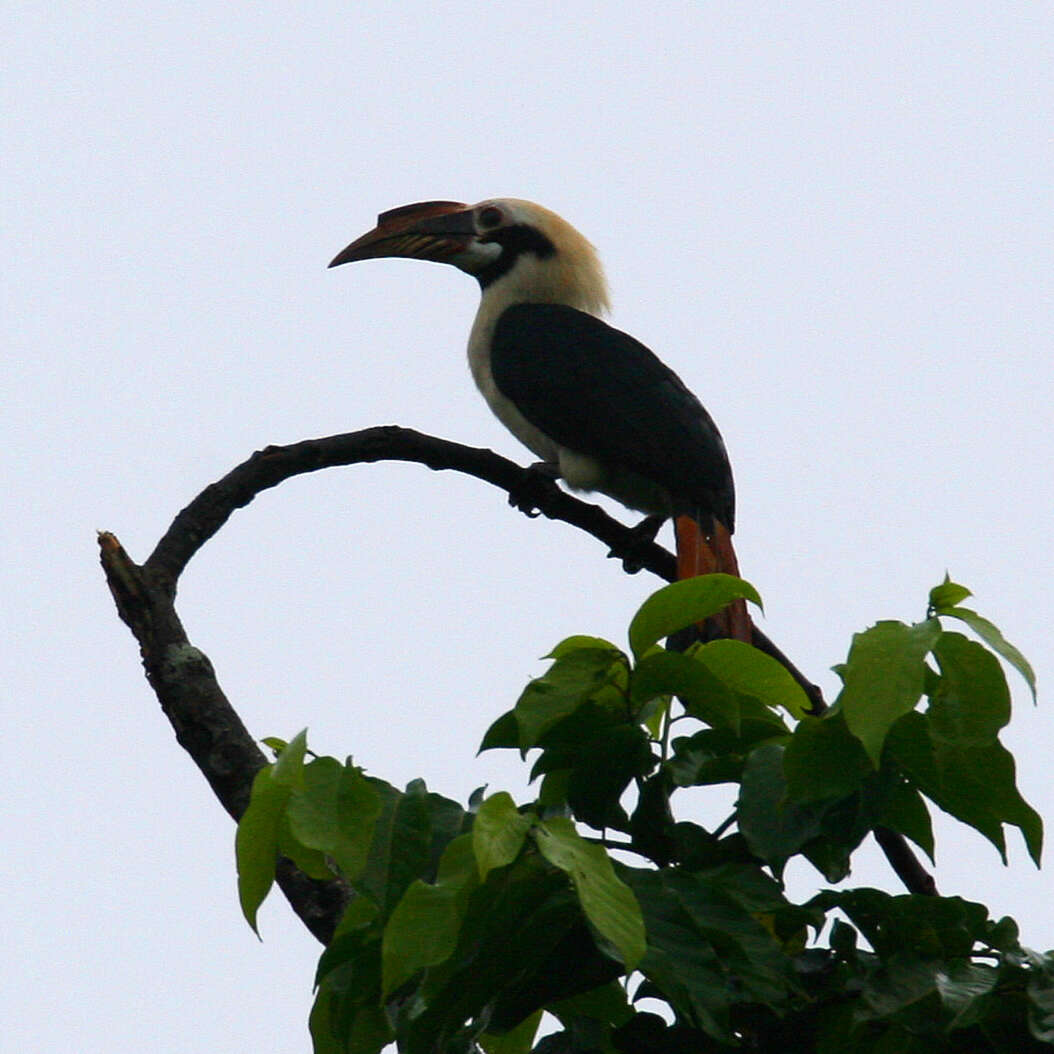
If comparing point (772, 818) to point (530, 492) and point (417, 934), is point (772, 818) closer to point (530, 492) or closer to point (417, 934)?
point (417, 934)

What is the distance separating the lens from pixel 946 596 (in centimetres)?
157

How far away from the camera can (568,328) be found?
17.3 feet

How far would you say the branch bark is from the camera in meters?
2.05

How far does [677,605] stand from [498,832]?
36 cm


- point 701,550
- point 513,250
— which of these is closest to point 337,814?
point 701,550

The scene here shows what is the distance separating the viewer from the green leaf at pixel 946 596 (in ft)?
5.13

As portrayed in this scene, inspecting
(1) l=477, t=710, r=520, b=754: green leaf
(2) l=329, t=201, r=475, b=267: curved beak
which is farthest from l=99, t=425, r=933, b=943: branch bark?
(2) l=329, t=201, r=475, b=267: curved beak

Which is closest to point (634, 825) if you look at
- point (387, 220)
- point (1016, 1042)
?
point (1016, 1042)

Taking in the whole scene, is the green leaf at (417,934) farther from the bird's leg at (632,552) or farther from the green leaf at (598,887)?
the bird's leg at (632,552)

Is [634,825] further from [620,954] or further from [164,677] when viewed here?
[164,677]

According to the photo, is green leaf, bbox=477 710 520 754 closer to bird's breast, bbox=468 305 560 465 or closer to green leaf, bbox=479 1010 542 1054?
green leaf, bbox=479 1010 542 1054

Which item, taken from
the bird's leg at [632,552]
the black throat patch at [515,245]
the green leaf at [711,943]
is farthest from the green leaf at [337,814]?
the black throat patch at [515,245]

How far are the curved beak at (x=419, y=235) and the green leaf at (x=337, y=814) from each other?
3.90m

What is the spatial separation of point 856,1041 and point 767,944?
134mm
